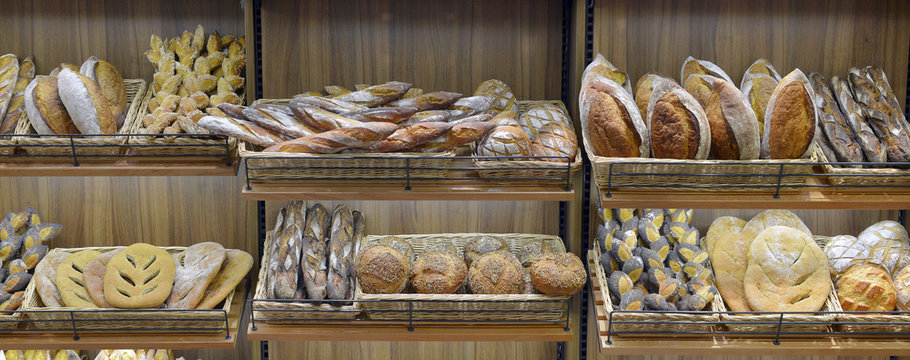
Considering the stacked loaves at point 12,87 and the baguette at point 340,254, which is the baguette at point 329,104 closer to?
the baguette at point 340,254

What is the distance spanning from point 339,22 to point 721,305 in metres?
1.34

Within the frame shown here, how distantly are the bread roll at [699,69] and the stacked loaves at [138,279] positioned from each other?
1360mm

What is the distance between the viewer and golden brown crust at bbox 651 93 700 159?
1846 mm

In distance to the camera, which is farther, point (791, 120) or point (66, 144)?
point (66, 144)

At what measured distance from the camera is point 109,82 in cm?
217

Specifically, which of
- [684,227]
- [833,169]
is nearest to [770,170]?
[833,169]

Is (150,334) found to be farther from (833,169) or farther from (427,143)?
(833,169)

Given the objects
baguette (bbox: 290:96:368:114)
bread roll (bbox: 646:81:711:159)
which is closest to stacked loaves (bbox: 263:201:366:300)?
baguette (bbox: 290:96:368:114)

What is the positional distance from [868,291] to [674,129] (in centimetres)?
69

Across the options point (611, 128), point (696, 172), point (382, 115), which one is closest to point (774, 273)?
point (696, 172)

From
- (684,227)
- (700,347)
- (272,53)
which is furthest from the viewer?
(272,53)

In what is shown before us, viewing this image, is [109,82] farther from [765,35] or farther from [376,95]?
[765,35]

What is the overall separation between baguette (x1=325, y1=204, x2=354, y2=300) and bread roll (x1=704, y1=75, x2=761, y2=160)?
1016 mm

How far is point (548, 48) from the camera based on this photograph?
231 centimetres
